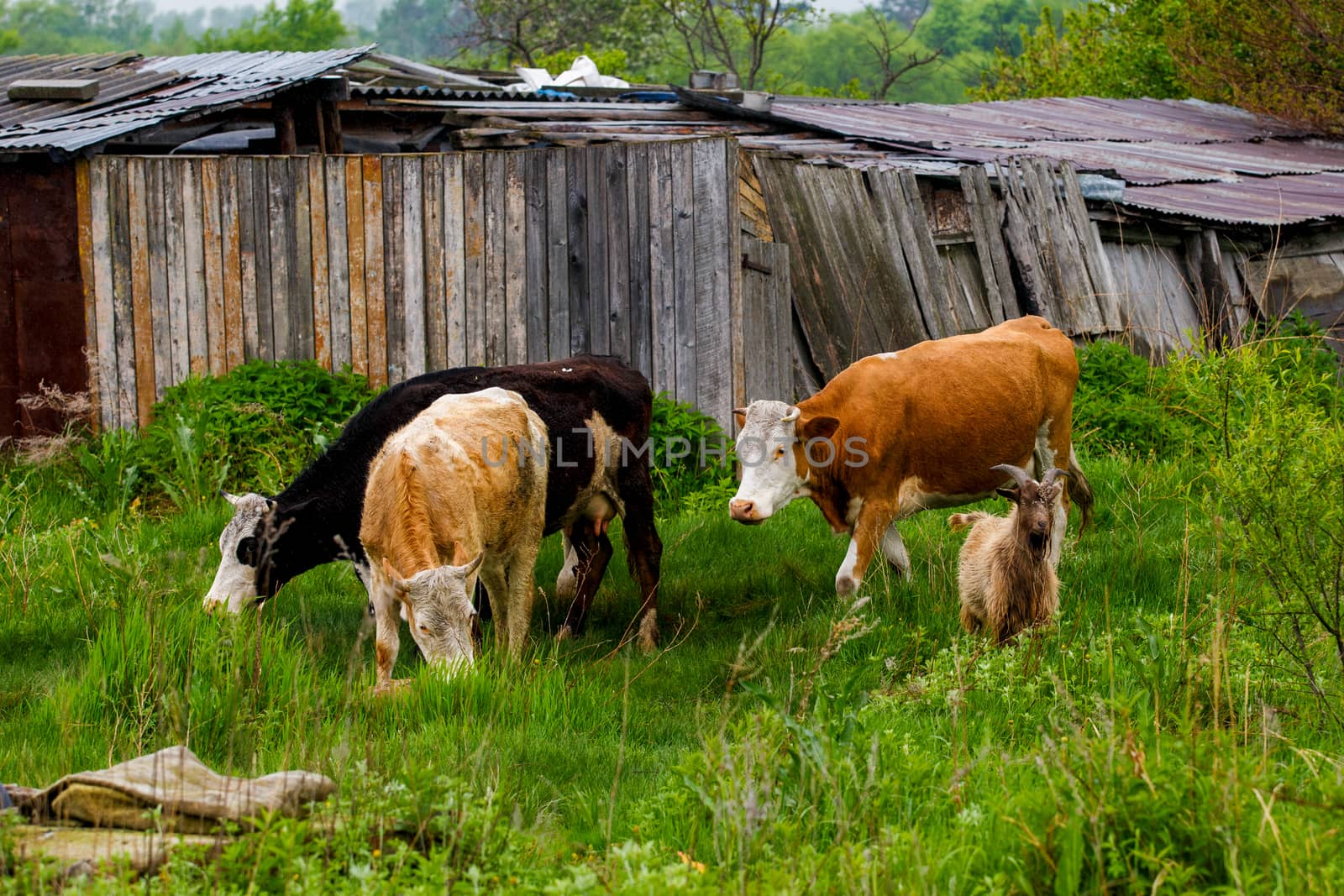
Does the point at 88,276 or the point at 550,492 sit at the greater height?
the point at 88,276

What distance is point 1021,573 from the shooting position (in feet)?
22.1

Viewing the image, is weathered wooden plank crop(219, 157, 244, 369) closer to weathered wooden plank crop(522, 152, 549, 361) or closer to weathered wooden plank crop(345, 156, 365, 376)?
weathered wooden plank crop(345, 156, 365, 376)

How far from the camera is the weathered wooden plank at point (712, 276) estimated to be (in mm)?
10070

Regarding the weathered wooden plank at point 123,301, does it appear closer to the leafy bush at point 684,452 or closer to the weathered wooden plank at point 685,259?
the leafy bush at point 684,452

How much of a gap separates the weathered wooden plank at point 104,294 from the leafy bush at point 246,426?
1.32 ft

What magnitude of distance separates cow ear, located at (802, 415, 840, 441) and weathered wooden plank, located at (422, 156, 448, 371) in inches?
156

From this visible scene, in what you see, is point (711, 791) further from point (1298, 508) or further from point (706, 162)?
point (706, 162)

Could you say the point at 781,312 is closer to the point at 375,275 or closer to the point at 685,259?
the point at 685,259

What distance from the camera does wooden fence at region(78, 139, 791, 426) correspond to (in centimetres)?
1046

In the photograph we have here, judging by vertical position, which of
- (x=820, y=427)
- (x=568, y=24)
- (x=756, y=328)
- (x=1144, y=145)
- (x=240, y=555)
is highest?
(x=568, y=24)

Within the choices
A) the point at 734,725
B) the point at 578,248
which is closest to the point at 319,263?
Result: the point at 578,248

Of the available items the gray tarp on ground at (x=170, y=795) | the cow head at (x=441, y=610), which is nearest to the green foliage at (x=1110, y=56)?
the cow head at (x=441, y=610)

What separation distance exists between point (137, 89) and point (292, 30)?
4841cm

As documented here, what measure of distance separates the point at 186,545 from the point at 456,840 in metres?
5.18
